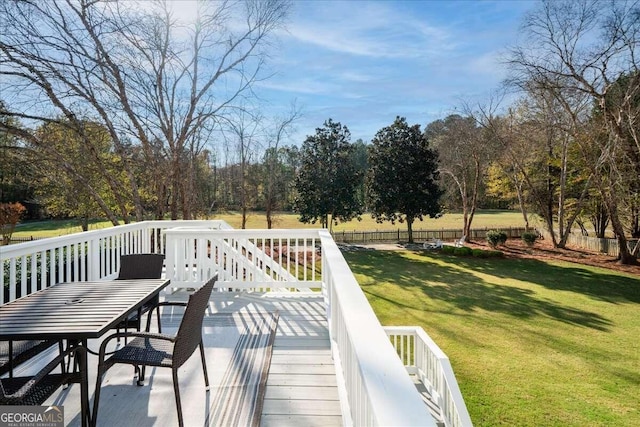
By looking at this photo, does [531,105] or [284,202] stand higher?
[531,105]

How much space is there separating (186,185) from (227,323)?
1015 centimetres

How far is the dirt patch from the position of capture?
14.7m

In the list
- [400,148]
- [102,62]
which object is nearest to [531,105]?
[400,148]

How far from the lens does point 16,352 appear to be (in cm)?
219

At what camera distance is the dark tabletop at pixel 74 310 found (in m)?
1.88

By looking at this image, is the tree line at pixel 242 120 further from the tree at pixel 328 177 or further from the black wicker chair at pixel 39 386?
the black wicker chair at pixel 39 386

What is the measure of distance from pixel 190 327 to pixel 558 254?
19170mm

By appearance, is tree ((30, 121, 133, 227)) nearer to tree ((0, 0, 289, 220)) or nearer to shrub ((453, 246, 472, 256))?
tree ((0, 0, 289, 220))

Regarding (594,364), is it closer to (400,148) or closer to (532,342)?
(532,342)

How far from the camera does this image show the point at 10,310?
222 centimetres

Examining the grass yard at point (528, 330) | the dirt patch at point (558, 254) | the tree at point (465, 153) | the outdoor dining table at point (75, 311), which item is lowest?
the grass yard at point (528, 330)

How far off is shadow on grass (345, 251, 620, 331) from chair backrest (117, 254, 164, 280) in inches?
324

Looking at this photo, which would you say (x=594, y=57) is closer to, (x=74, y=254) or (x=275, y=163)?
(x=275, y=163)

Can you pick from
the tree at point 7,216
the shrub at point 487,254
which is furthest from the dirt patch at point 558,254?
the tree at point 7,216
